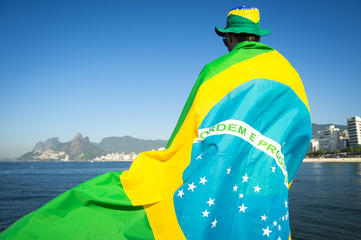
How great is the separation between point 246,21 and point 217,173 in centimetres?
101

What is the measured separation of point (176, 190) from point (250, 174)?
→ 401 millimetres

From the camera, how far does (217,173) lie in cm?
118

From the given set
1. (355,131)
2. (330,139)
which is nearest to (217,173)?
(355,131)

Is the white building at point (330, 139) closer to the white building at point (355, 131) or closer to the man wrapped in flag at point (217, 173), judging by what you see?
the white building at point (355, 131)

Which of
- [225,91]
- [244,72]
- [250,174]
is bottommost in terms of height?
[250,174]

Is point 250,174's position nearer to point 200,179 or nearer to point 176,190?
point 200,179

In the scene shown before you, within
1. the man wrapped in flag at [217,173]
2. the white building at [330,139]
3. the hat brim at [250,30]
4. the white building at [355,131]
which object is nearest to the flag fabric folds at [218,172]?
the man wrapped in flag at [217,173]

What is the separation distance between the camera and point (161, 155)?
4.60 feet

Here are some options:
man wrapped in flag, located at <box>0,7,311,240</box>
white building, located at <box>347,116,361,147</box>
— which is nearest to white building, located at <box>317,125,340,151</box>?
white building, located at <box>347,116,361,147</box>

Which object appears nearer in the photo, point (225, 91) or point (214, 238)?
point (214, 238)

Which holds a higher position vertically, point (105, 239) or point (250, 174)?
point (250, 174)

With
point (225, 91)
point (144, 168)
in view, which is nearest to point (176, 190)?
point (144, 168)

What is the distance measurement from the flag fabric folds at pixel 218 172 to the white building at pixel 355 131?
503 feet

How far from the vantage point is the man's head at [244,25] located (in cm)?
154
